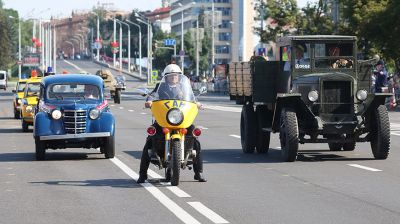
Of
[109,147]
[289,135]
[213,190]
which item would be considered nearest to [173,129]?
[213,190]

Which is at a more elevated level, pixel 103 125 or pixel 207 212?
pixel 103 125

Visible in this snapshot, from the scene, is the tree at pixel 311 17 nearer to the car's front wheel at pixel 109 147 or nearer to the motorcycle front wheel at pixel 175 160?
the car's front wheel at pixel 109 147

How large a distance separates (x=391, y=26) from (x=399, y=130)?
29801 millimetres

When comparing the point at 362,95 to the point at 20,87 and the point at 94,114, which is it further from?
the point at 20,87

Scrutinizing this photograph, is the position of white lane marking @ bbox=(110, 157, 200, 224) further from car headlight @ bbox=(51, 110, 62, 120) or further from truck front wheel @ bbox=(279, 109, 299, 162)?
car headlight @ bbox=(51, 110, 62, 120)

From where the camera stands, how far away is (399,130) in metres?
31.8

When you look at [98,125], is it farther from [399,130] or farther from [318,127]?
[399,130]

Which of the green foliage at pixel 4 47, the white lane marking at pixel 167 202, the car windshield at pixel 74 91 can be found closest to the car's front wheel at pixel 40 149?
the car windshield at pixel 74 91

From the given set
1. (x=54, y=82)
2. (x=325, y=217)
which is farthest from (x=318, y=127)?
(x=325, y=217)

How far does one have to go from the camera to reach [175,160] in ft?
48.1

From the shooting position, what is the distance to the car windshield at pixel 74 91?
883 inches

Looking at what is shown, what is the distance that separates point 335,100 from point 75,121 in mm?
4914

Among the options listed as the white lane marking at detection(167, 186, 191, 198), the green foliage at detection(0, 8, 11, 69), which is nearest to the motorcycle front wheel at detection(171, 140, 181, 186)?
the white lane marking at detection(167, 186, 191, 198)

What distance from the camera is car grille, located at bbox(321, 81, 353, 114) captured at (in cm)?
1977
